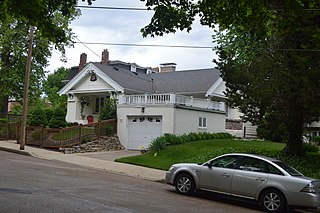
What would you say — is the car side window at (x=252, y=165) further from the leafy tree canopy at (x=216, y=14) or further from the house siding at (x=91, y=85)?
the house siding at (x=91, y=85)

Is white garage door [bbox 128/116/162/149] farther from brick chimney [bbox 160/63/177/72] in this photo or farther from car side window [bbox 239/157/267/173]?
brick chimney [bbox 160/63/177/72]

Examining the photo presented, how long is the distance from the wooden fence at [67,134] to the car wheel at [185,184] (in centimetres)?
1429

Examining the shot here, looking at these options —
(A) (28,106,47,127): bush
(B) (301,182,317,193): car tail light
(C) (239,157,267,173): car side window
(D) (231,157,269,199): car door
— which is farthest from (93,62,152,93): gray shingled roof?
(B) (301,182,317,193): car tail light

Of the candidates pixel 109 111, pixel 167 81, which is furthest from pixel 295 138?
pixel 167 81

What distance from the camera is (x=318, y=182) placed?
Result: 10.7m

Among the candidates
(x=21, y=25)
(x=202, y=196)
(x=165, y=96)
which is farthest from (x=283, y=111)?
(x=21, y=25)

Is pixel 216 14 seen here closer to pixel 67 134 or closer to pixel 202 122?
pixel 67 134

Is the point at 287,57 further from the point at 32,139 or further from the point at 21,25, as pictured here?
the point at 21,25

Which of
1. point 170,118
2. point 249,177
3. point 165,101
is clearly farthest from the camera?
point 165,101

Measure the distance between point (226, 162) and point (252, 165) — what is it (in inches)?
31.1

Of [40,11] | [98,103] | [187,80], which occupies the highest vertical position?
[187,80]

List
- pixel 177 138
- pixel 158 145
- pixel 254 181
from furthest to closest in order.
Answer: pixel 177 138, pixel 158 145, pixel 254 181

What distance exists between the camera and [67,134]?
25500mm

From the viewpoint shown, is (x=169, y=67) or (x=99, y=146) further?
(x=169, y=67)
